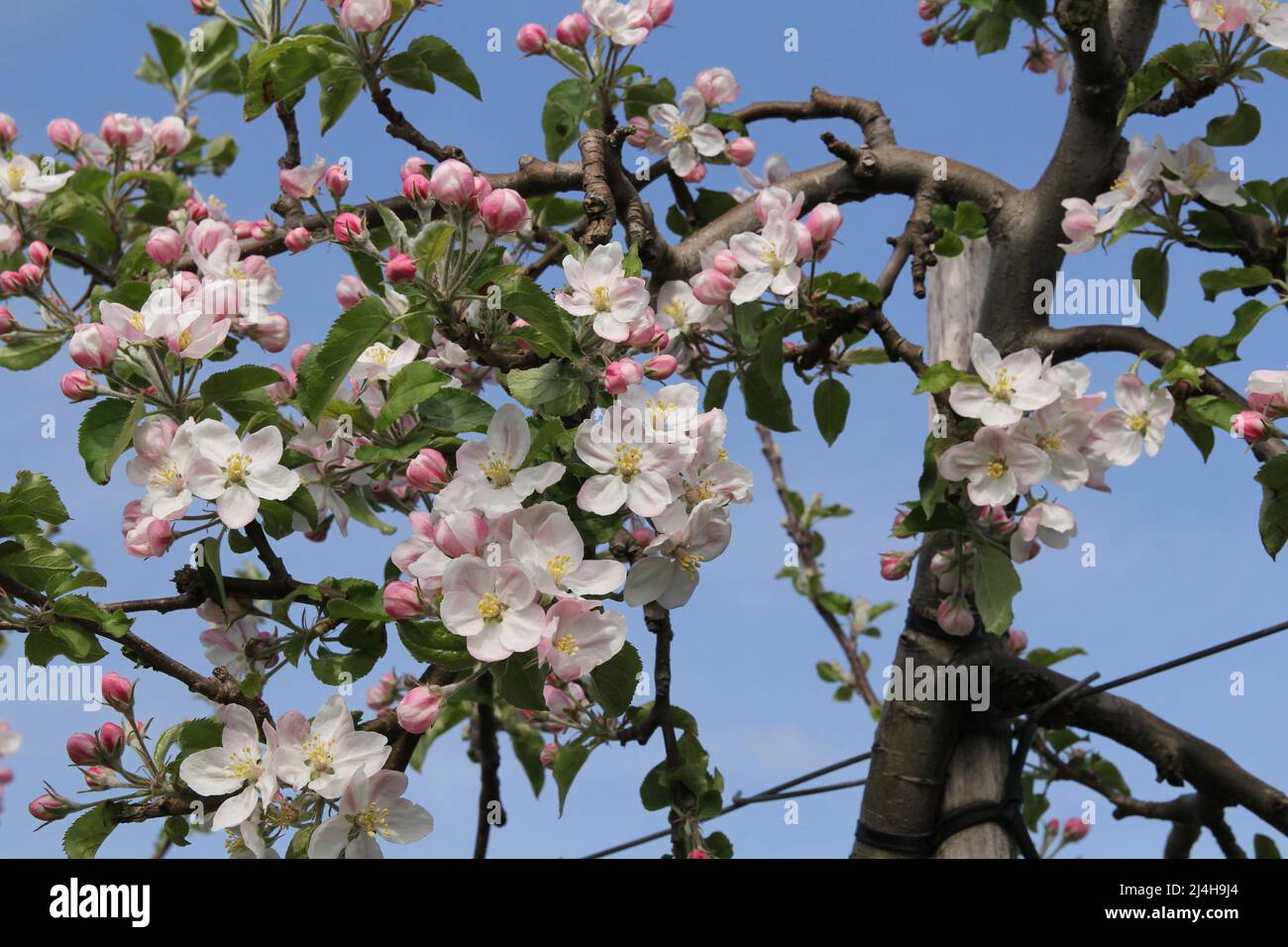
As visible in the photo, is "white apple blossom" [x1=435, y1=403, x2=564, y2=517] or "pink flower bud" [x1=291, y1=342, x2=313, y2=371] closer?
"white apple blossom" [x1=435, y1=403, x2=564, y2=517]

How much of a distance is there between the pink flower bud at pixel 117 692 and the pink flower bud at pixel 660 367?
29.4 inches

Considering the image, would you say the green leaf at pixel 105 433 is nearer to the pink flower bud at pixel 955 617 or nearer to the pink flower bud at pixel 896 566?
the pink flower bud at pixel 896 566

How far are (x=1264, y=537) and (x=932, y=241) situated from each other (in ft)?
2.43

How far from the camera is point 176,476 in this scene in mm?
1482

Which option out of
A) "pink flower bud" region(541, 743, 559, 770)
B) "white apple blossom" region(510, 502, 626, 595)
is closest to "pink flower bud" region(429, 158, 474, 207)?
"white apple blossom" region(510, 502, 626, 595)

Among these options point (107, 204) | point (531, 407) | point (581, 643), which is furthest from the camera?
point (107, 204)

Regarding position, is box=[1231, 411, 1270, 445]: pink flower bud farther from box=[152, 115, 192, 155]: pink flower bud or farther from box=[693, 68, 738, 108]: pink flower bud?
box=[152, 115, 192, 155]: pink flower bud

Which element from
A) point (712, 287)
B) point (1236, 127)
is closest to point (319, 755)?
point (712, 287)

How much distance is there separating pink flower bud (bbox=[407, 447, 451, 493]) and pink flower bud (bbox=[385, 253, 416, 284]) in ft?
0.62

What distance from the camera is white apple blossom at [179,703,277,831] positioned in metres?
1.36

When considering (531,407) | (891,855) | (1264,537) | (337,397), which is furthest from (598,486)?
(891,855)

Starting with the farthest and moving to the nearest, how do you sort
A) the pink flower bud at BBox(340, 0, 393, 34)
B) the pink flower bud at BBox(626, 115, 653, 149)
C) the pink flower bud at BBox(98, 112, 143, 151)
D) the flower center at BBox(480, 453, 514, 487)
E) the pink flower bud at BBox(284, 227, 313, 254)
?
the pink flower bud at BBox(98, 112, 143, 151), the pink flower bud at BBox(626, 115, 653, 149), the pink flower bud at BBox(284, 227, 313, 254), the pink flower bud at BBox(340, 0, 393, 34), the flower center at BBox(480, 453, 514, 487)

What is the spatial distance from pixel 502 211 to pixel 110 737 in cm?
78
